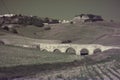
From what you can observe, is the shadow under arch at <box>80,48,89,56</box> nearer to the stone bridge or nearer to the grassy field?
the stone bridge

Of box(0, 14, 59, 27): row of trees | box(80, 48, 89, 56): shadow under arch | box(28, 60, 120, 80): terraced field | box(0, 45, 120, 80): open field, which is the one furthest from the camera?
box(0, 14, 59, 27): row of trees

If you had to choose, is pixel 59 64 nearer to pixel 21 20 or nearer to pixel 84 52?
pixel 84 52

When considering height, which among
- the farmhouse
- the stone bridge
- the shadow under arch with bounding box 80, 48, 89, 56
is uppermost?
the farmhouse

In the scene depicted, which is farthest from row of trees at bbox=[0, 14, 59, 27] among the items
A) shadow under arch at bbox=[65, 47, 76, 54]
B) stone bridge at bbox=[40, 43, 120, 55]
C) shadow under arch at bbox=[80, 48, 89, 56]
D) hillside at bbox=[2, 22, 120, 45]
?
shadow under arch at bbox=[80, 48, 89, 56]

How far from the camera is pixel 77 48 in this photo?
67188 millimetres

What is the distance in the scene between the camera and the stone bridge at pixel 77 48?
6349 centimetres

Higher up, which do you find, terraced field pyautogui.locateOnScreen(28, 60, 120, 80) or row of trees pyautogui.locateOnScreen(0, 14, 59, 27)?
row of trees pyautogui.locateOnScreen(0, 14, 59, 27)

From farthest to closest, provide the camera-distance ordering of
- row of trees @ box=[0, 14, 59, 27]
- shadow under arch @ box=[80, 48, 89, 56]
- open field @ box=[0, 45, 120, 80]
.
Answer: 1. row of trees @ box=[0, 14, 59, 27]
2. shadow under arch @ box=[80, 48, 89, 56]
3. open field @ box=[0, 45, 120, 80]

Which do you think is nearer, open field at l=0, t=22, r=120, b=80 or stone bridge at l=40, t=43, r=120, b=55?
open field at l=0, t=22, r=120, b=80

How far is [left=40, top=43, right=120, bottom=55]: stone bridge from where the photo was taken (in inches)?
2500

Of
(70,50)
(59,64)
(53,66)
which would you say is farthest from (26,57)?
(70,50)

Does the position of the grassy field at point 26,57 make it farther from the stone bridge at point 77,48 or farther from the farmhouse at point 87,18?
the farmhouse at point 87,18

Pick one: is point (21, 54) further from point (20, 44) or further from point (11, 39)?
point (11, 39)

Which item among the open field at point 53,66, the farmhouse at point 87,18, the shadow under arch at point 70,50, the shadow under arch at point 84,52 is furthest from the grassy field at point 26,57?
the farmhouse at point 87,18
